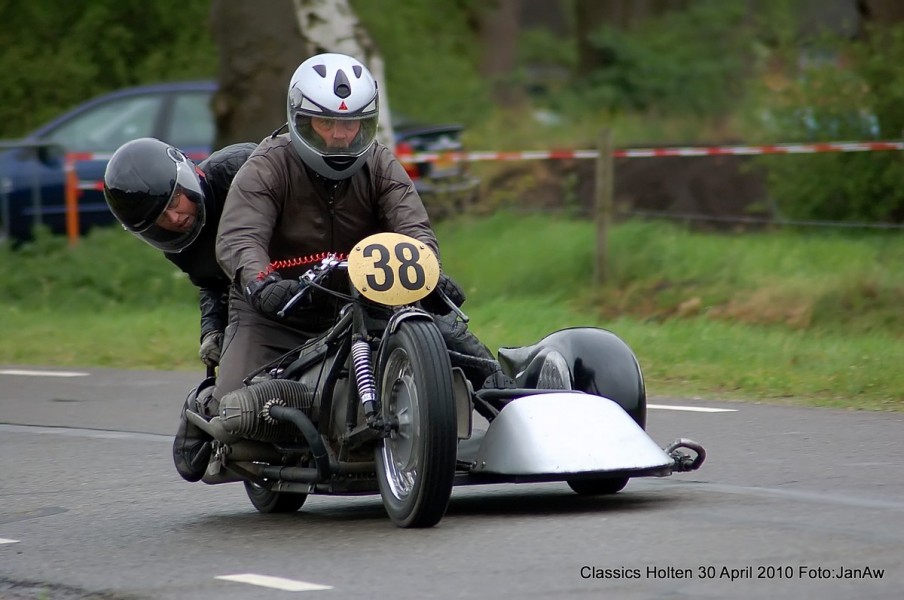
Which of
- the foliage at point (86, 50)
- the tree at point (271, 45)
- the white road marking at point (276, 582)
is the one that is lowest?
the white road marking at point (276, 582)

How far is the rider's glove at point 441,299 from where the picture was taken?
634 cm

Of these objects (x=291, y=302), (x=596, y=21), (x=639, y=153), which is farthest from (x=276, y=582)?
(x=596, y=21)

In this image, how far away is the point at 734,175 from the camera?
20.5m

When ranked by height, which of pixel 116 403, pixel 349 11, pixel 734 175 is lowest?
pixel 116 403

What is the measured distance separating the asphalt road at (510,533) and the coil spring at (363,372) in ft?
1.64

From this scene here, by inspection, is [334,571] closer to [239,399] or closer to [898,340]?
[239,399]

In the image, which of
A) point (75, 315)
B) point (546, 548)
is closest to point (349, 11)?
point (75, 315)

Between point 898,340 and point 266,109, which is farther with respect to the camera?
point 266,109

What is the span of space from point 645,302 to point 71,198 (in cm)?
687

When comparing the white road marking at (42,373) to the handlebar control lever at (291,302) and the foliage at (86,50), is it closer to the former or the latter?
the handlebar control lever at (291,302)

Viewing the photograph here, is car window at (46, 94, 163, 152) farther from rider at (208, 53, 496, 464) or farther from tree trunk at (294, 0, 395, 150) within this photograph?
rider at (208, 53, 496, 464)

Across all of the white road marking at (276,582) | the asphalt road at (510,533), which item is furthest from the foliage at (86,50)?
the white road marking at (276,582)

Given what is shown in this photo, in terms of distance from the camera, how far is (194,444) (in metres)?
6.70

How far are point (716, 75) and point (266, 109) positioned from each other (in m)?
19.6
